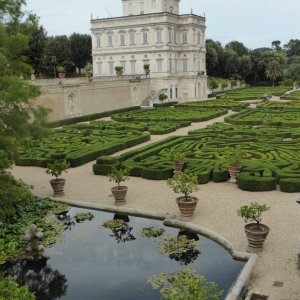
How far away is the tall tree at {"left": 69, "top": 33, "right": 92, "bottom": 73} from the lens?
6525 cm

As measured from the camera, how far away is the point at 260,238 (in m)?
10.4

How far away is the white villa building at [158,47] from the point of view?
51844mm

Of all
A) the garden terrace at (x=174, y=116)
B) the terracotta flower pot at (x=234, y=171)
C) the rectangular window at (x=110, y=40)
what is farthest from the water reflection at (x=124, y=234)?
the rectangular window at (x=110, y=40)

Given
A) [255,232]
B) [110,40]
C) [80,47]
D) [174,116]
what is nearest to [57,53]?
[80,47]

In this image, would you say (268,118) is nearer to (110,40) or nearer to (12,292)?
(12,292)

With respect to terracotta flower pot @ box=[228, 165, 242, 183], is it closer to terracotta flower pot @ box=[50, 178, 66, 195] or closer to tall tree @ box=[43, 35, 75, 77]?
terracotta flower pot @ box=[50, 178, 66, 195]

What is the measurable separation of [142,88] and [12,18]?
3710 centimetres

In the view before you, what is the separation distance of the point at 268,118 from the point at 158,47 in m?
24.6

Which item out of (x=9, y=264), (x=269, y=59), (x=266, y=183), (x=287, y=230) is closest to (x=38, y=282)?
Result: (x=9, y=264)

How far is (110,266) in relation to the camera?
1062 cm

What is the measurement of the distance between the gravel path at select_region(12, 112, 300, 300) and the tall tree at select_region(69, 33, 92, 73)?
48421 mm

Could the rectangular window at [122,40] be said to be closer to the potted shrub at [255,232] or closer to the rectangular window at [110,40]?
the rectangular window at [110,40]

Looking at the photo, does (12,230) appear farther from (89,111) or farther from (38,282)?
(89,111)

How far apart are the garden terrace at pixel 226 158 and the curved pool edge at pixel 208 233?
3.37 meters
